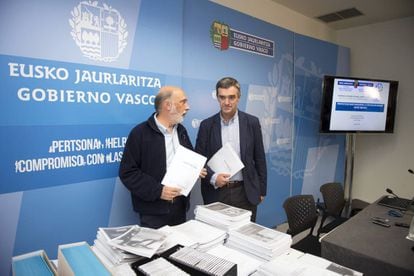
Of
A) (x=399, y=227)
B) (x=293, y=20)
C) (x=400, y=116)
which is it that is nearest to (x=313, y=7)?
(x=293, y=20)

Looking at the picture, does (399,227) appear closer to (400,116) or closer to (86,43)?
(86,43)

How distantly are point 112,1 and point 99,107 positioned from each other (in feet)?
2.47

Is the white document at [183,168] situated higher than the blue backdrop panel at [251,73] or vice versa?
the blue backdrop panel at [251,73]

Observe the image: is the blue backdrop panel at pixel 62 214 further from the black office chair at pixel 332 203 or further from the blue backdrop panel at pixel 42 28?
the black office chair at pixel 332 203

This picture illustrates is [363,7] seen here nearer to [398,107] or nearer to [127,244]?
[398,107]

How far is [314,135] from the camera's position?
414 cm

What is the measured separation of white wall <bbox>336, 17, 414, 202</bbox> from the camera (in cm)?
416

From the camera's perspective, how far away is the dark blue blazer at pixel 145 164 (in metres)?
1.74

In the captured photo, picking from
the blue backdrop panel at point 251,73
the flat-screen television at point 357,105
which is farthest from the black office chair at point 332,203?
the flat-screen television at point 357,105

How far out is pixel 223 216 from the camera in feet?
4.37

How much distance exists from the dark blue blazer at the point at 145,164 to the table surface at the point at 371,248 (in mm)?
1046

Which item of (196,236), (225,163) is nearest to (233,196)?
(225,163)

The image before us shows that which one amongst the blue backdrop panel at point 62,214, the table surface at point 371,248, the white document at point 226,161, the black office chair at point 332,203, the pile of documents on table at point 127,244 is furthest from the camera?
the black office chair at point 332,203

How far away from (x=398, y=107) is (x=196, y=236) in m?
4.34
